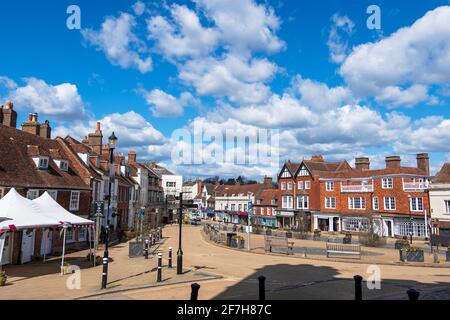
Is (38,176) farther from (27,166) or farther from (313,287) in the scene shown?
(313,287)

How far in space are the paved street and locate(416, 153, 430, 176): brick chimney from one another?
29.5 m

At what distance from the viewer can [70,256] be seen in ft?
83.2

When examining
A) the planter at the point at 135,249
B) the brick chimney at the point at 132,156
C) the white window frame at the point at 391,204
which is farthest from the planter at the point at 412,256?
the brick chimney at the point at 132,156

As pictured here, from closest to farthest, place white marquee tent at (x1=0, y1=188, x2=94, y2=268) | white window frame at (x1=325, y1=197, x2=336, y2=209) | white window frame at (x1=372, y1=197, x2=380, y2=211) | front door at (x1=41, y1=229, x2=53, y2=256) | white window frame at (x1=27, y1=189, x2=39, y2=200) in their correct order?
white marquee tent at (x1=0, y1=188, x2=94, y2=268) → white window frame at (x1=27, y1=189, x2=39, y2=200) → front door at (x1=41, y1=229, x2=53, y2=256) → white window frame at (x1=372, y1=197, x2=380, y2=211) → white window frame at (x1=325, y1=197, x2=336, y2=209)

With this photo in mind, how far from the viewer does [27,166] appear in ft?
82.8

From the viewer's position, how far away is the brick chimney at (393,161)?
50781mm

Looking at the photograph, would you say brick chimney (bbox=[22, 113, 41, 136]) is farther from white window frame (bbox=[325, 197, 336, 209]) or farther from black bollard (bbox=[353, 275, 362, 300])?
white window frame (bbox=[325, 197, 336, 209])

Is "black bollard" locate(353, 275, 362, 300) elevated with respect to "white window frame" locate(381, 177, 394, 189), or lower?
lower

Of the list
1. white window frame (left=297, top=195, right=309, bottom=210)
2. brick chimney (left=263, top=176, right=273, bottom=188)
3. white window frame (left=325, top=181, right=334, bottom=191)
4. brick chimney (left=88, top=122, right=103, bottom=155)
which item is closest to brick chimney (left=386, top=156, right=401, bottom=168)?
white window frame (left=325, top=181, right=334, bottom=191)

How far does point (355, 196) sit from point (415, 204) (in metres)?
9.61

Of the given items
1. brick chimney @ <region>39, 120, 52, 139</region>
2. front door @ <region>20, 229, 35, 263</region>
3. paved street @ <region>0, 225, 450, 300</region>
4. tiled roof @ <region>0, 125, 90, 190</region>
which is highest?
brick chimney @ <region>39, 120, 52, 139</region>

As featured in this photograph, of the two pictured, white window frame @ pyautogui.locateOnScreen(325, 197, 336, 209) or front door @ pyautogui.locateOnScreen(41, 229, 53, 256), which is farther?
white window frame @ pyautogui.locateOnScreen(325, 197, 336, 209)

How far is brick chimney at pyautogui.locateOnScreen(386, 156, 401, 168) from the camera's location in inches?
1999
